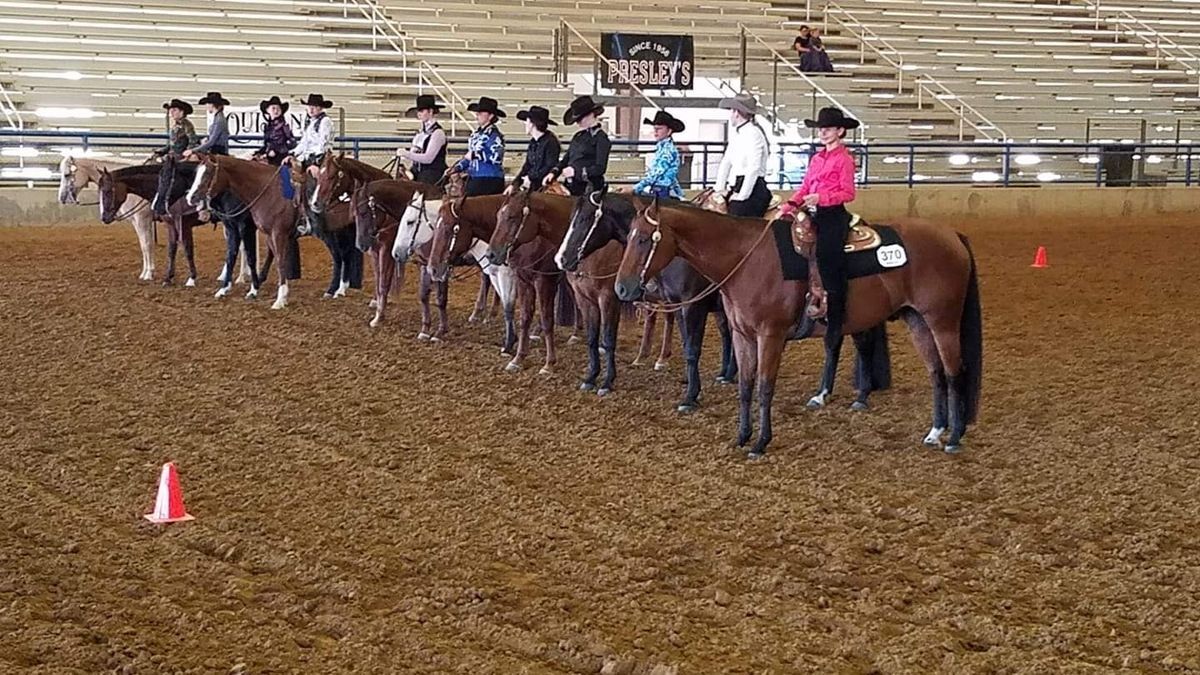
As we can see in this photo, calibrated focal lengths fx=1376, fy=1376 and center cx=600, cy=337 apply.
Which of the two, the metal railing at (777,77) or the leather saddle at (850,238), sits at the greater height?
the metal railing at (777,77)

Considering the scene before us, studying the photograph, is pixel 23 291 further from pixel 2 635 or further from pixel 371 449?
pixel 2 635

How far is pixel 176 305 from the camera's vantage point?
39.7 feet

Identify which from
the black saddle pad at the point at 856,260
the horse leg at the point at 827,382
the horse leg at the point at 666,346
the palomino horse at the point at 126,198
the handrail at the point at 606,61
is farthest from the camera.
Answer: the handrail at the point at 606,61

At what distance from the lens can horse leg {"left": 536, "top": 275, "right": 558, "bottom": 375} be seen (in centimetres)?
960

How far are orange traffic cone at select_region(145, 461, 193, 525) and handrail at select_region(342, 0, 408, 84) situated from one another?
62.7 feet

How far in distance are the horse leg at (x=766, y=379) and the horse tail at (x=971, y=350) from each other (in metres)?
1.01

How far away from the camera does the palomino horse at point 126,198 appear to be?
13.6 meters

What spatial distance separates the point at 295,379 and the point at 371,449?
2.06 meters

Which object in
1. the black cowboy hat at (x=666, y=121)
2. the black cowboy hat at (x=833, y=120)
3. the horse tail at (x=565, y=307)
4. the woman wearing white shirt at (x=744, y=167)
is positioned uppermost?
the black cowboy hat at (x=666, y=121)

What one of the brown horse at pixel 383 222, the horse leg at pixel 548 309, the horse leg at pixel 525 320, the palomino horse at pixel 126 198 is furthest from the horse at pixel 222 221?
the horse leg at pixel 548 309

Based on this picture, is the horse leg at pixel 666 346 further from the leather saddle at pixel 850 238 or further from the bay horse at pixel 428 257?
the leather saddle at pixel 850 238

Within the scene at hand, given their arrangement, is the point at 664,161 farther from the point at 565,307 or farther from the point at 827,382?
the point at 827,382

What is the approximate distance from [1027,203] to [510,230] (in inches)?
650

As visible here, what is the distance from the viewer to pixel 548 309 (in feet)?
31.7
